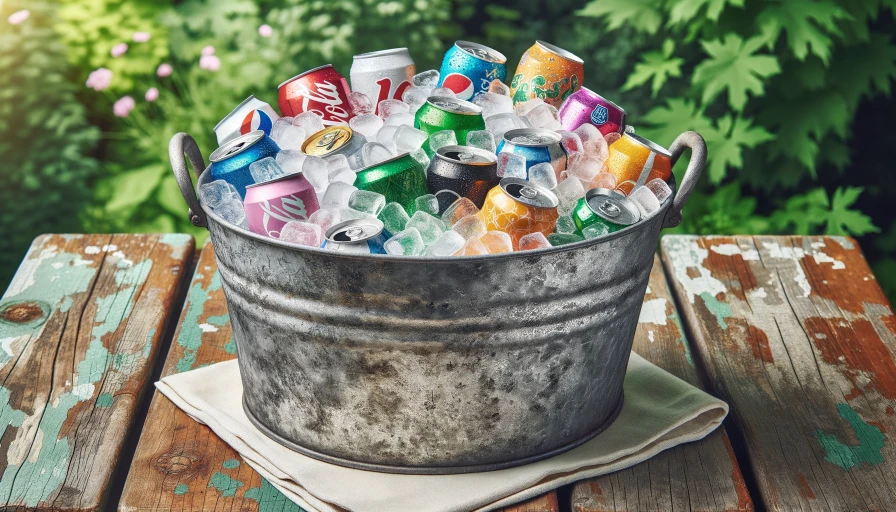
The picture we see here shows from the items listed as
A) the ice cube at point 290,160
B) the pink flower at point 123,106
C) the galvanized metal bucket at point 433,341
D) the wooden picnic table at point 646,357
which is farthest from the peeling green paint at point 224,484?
the pink flower at point 123,106

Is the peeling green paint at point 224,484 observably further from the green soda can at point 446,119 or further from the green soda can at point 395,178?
the green soda can at point 446,119

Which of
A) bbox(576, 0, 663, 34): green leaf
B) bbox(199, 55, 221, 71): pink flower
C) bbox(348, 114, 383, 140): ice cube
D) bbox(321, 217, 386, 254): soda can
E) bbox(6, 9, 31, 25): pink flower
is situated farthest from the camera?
bbox(199, 55, 221, 71): pink flower

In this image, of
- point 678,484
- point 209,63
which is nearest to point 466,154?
point 678,484

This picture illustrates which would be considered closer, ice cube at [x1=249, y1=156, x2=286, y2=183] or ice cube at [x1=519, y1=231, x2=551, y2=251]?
ice cube at [x1=519, y1=231, x2=551, y2=251]

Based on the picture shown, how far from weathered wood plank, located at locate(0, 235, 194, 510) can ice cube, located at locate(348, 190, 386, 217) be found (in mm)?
598

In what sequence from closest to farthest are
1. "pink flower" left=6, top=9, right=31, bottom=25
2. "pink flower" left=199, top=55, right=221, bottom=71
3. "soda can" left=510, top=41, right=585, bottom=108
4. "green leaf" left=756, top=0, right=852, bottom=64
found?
"soda can" left=510, top=41, right=585, bottom=108 → "green leaf" left=756, top=0, right=852, bottom=64 → "pink flower" left=6, top=9, right=31, bottom=25 → "pink flower" left=199, top=55, right=221, bottom=71

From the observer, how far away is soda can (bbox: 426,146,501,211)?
1489 mm

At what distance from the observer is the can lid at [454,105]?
1.60 meters

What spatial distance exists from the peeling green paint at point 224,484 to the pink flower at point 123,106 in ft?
7.33

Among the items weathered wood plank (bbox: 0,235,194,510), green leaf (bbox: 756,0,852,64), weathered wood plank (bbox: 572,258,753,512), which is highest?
green leaf (bbox: 756,0,852,64)

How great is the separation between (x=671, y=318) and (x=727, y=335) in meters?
0.14

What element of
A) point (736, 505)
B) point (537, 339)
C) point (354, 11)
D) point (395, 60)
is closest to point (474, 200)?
point (537, 339)

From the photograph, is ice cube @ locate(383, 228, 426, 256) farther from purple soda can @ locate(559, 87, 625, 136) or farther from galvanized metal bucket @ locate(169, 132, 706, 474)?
purple soda can @ locate(559, 87, 625, 136)

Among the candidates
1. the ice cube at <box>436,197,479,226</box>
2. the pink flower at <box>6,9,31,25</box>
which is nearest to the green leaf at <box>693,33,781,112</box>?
the ice cube at <box>436,197,479,226</box>
